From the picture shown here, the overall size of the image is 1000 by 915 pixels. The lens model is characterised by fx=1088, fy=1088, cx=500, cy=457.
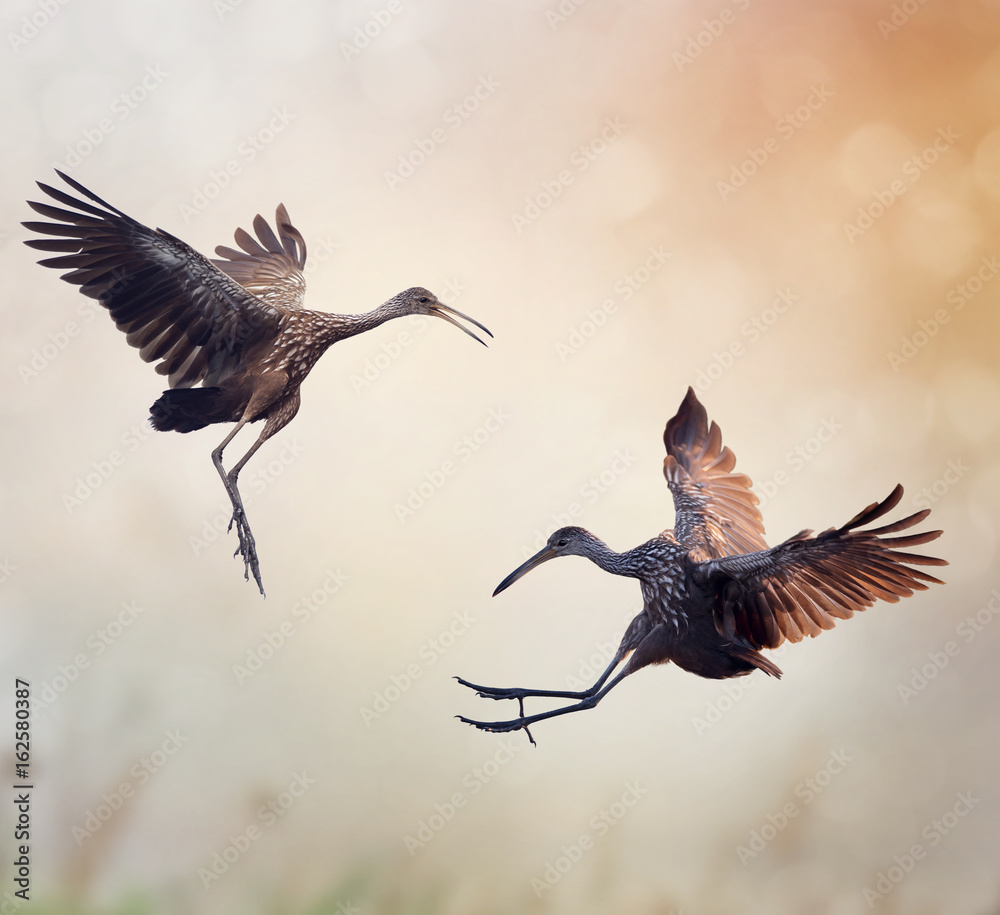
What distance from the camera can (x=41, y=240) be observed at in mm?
4367

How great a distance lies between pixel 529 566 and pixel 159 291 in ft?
6.21

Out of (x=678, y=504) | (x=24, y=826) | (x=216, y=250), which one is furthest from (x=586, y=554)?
(x=24, y=826)

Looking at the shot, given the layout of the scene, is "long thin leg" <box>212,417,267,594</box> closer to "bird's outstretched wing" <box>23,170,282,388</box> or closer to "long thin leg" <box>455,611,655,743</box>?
"bird's outstretched wing" <box>23,170,282,388</box>

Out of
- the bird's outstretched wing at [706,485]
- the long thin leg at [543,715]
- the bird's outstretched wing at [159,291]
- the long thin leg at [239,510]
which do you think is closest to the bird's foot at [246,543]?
the long thin leg at [239,510]

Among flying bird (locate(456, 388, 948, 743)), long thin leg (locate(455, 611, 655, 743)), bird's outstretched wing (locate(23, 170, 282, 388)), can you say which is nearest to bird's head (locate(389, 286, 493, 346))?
bird's outstretched wing (locate(23, 170, 282, 388))

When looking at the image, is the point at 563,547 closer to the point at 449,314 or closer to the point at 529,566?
the point at 529,566

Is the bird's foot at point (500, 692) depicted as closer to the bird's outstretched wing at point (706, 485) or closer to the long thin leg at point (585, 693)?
the long thin leg at point (585, 693)

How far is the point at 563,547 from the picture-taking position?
4.43 metres

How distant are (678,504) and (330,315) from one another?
172 cm

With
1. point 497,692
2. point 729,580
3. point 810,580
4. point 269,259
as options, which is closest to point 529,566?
point 497,692

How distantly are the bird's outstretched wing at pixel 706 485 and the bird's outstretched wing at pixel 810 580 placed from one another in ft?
2.08

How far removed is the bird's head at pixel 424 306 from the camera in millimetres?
4812

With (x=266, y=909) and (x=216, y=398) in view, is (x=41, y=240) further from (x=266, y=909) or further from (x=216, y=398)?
(x=266, y=909)

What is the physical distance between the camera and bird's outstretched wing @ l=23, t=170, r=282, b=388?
14.3 feet
